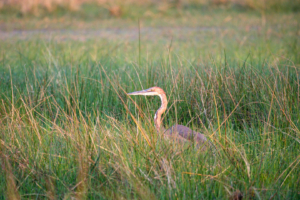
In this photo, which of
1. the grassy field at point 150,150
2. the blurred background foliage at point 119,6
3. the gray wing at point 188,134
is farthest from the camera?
the blurred background foliage at point 119,6

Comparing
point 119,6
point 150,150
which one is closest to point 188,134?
point 150,150

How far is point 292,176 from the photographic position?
2055mm

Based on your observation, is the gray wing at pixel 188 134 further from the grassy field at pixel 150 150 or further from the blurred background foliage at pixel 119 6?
the blurred background foliage at pixel 119 6

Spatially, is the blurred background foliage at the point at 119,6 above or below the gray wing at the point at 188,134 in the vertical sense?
above

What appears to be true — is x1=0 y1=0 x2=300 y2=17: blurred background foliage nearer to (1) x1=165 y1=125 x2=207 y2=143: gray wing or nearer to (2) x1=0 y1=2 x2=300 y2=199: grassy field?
(2) x1=0 y1=2 x2=300 y2=199: grassy field

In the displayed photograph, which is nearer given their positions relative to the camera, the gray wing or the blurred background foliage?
the gray wing

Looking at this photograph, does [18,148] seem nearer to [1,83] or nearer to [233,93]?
[1,83]

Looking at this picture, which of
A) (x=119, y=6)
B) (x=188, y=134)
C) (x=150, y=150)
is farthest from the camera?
(x=119, y=6)

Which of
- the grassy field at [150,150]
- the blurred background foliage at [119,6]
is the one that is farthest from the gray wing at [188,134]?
the blurred background foliage at [119,6]

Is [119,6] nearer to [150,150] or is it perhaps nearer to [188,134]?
[188,134]

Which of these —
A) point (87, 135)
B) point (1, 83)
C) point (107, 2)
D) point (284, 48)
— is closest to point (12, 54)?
point (1, 83)

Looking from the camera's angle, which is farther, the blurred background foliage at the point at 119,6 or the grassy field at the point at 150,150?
the blurred background foliage at the point at 119,6

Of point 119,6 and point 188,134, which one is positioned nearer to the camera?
point 188,134

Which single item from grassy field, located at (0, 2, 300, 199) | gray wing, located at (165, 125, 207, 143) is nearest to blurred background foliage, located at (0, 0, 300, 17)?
grassy field, located at (0, 2, 300, 199)
